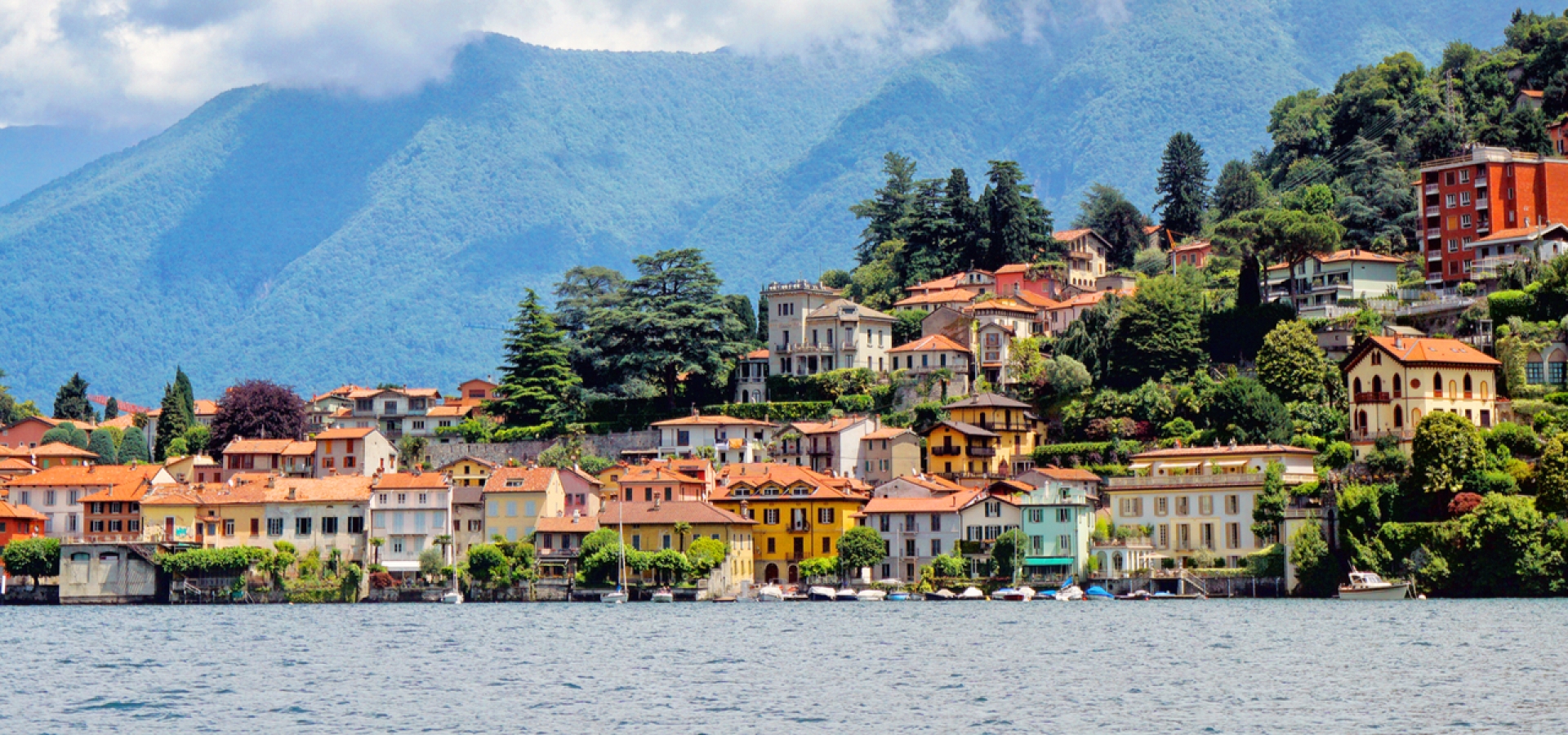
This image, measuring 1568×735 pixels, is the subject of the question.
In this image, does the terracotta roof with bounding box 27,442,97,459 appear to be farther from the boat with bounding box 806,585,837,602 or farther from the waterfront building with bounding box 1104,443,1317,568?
the waterfront building with bounding box 1104,443,1317,568

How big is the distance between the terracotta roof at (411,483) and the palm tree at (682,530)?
43.5 feet

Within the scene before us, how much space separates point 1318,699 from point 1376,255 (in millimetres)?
63384

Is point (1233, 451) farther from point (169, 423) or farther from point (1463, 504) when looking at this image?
point (169, 423)

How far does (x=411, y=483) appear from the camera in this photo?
317ft

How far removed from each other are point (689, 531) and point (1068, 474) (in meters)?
17.0

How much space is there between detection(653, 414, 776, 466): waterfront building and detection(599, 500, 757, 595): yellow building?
11.9m

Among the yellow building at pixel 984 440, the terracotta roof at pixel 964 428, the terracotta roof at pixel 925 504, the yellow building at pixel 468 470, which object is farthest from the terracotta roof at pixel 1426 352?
the yellow building at pixel 468 470

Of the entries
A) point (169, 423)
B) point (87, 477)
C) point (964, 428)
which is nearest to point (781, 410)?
point (964, 428)

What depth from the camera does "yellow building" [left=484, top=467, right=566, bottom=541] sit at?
94.6 metres

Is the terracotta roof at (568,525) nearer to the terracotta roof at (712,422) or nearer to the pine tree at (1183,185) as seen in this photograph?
the terracotta roof at (712,422)

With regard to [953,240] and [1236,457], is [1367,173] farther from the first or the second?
[1236,457]

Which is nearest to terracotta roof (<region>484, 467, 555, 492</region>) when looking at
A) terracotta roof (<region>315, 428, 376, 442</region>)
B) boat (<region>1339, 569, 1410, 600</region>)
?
terracotta roof (<region>315, 428, 376, 442</region>)

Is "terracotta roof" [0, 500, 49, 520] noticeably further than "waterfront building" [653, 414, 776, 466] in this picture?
No

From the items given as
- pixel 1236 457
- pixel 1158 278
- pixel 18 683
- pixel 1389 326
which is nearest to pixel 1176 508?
pixel 1236 457
